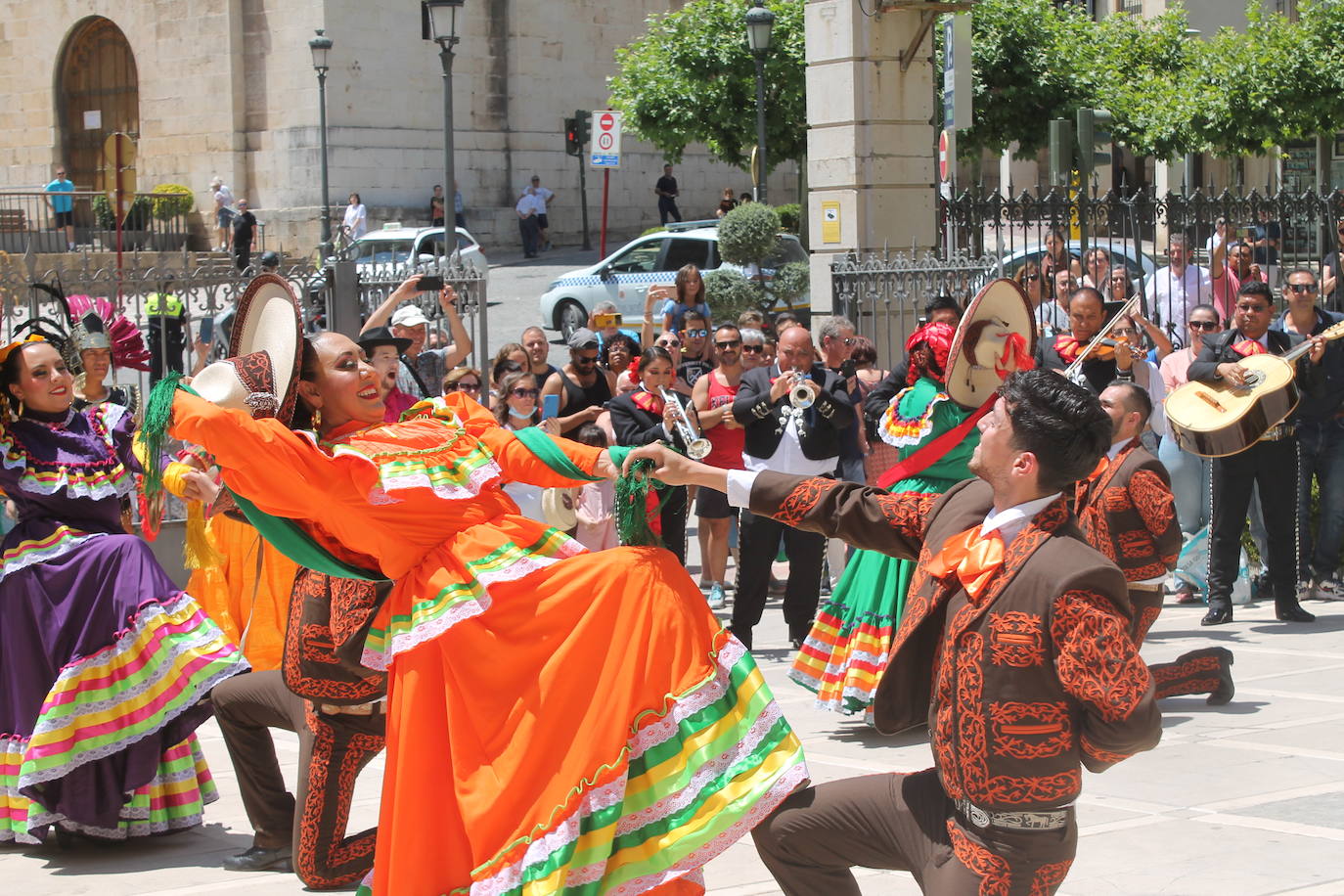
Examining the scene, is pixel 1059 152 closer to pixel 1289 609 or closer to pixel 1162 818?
pixel 1289 609

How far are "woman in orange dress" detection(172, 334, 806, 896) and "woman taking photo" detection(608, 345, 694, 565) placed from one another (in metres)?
4.38

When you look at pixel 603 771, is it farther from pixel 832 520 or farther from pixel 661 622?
pixel 832 520

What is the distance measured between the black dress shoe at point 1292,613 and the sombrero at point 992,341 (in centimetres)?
358

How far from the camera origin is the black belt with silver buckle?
3.78 metres

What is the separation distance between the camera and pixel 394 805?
14.3 feet

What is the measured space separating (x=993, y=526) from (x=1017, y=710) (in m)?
0.44

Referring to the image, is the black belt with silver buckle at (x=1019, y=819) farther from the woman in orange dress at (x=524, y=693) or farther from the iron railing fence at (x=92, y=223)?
the iron railing fence at (x=92, y=223)

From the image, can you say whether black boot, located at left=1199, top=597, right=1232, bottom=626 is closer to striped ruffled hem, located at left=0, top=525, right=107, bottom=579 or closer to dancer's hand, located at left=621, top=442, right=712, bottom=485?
dancer's hand, located at left=621, top=442, right=712, bottom=485

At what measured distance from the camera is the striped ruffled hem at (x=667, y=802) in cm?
416

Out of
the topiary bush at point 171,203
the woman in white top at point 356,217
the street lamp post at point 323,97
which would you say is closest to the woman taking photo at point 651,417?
the street lamp post at point 323,97

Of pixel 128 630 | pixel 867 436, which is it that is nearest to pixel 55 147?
pixel 867 436

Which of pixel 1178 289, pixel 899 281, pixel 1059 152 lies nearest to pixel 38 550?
pixel 899 281

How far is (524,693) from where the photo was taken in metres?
4.38

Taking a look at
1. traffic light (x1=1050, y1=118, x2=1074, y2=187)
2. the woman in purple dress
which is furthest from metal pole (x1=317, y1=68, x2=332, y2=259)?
the woman in purple dress
